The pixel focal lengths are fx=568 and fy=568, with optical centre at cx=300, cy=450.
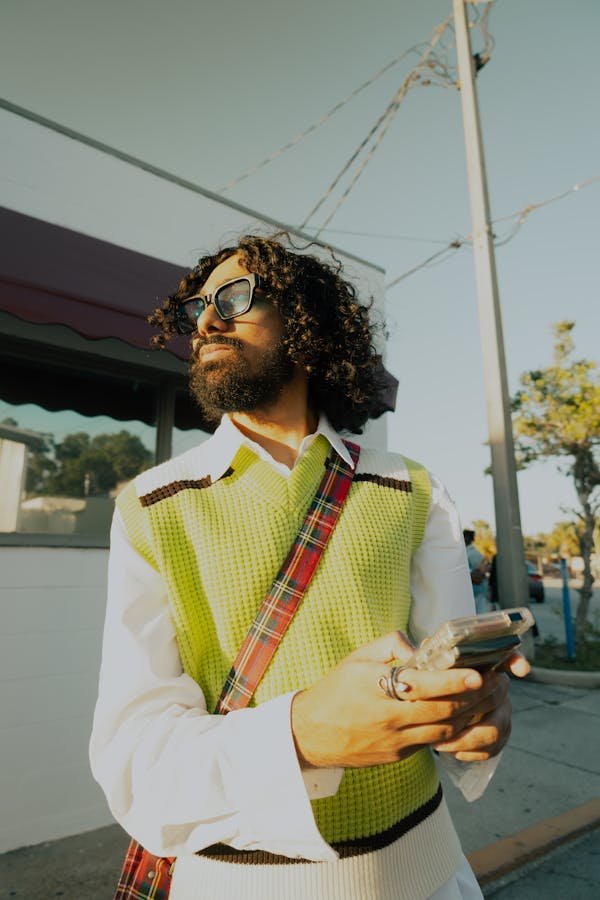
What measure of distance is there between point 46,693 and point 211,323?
8.95ft

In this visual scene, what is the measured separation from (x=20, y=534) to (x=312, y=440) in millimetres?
2681

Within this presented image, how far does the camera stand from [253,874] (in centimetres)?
97

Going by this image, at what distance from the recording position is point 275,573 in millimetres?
1121

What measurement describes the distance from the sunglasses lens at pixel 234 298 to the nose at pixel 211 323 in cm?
2

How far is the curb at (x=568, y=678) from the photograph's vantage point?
664 cm

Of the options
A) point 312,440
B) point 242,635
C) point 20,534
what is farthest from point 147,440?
point 242,635

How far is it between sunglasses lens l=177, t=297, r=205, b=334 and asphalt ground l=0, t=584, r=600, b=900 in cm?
268

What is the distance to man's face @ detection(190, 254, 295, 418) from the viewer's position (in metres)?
1.45

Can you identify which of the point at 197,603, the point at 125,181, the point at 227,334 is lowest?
the point at 197,603

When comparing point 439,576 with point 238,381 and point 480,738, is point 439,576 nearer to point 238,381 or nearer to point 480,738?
point 480,738

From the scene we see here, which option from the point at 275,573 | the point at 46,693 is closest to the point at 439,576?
the point at 275,573

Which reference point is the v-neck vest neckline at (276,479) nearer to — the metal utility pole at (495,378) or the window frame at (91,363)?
the window frame at (91,363)

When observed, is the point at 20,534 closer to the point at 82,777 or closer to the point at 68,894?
the point at 82,777

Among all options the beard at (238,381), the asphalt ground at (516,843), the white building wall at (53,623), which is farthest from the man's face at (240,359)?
the asphalt ground at (516,843)
